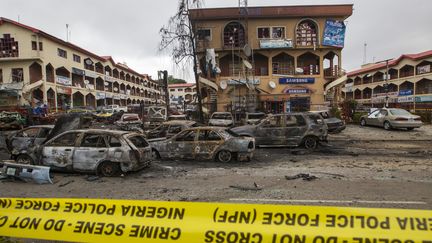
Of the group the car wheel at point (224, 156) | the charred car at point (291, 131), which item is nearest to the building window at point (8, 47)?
the charred car at point (291, 131)

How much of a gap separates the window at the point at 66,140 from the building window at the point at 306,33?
29.1 m

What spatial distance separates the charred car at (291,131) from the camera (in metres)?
13.4

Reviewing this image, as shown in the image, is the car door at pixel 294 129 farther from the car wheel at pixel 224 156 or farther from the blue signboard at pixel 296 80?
the blue signboard at pixel 296 80

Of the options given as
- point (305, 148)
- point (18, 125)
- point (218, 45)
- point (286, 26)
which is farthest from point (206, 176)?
point (286, 26)

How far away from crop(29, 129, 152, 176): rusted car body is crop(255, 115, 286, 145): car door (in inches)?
242

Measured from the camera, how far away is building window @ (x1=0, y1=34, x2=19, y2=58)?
35188mm

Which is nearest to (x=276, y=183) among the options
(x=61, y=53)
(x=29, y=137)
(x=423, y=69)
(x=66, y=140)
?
(x=66, y=140)

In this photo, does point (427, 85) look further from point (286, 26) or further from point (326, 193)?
point (326, 193)

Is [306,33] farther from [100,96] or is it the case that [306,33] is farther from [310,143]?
[100,96]

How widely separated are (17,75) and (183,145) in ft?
111

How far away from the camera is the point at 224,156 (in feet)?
35.5

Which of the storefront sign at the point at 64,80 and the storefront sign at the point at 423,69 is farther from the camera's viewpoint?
the storefront sign at the point at 423,69

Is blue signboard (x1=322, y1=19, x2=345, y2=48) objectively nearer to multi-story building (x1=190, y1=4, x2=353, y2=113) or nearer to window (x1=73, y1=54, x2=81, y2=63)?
multi-story building (x1=190, y1=4, x2=353, y2=113)

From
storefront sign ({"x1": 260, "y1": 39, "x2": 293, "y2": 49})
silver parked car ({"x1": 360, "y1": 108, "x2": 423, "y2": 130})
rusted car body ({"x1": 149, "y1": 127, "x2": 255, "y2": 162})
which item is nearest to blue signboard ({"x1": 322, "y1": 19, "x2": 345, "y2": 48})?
storefront sign ({"x1": 260, "y1": 39, "x2": 293, "y2": 49})
